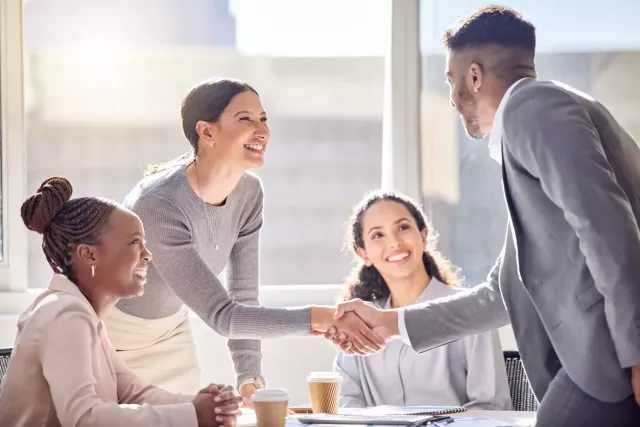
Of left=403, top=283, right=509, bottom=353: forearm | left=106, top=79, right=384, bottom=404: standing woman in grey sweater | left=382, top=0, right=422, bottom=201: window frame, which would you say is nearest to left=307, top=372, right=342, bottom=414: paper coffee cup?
left=403, top=283, right=509, bottom=353: forearm

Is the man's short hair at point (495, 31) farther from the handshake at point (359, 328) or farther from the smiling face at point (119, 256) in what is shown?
the handshake at point (359, 328)

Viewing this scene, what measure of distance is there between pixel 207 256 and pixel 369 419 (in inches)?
43.5

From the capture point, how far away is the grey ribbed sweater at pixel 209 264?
2.70m

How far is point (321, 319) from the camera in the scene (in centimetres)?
279

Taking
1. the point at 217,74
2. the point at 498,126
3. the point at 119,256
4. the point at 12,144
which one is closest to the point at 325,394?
the point at 119,256

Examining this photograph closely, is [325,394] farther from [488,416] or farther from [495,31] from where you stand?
[495,31]

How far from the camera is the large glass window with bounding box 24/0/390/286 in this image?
4.14 metres

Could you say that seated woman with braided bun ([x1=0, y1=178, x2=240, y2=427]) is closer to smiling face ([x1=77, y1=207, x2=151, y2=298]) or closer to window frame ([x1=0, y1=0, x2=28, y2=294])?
smiling face ([x1=77, y1=207, x2=151, y2=298])

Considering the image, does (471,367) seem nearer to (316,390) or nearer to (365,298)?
(365,298)

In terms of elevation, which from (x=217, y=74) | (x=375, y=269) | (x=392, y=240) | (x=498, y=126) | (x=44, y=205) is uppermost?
(x=217, y=74)

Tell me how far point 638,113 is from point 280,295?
1681 millimetres

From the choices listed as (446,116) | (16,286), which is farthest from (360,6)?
(16,286)

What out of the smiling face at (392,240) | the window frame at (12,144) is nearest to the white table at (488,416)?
the smiling face at (392,240)

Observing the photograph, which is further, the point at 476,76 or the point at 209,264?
the point at 209,264
